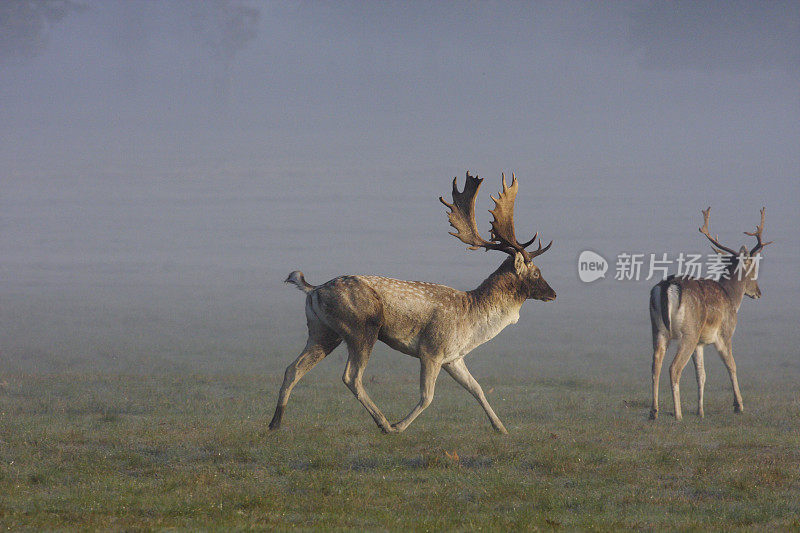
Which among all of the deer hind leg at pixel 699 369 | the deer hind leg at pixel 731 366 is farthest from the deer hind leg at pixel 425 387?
the deer hind leg at pixel 731 366

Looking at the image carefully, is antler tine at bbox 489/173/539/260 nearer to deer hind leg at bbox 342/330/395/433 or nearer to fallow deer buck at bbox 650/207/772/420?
deer hind leg at bbox 342/330/395/433

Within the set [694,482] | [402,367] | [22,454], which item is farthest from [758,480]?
Answer: [402,367]

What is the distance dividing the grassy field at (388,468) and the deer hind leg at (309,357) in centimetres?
43

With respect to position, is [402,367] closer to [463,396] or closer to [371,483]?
[463,396]

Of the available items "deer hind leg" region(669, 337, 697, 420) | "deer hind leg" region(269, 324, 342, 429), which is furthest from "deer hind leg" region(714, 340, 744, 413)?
"deer hind leg" region(269, 324, 342, 429)

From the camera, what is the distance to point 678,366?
16.5m

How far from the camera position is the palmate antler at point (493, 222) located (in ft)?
44.1

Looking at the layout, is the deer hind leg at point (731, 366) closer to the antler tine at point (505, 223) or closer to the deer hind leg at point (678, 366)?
the deer hind leg at point (678, 366)

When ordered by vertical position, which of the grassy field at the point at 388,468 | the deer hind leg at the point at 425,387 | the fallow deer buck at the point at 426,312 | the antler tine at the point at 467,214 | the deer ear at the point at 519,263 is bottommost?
the grassy field at the point at 388,468

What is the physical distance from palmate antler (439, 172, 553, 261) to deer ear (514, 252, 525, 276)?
0.09 m

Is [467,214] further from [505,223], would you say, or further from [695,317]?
[695,317]

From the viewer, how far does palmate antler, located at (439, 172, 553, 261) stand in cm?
1345

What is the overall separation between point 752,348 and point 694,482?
37.4 meters

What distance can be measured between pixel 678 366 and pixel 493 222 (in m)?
5.79
